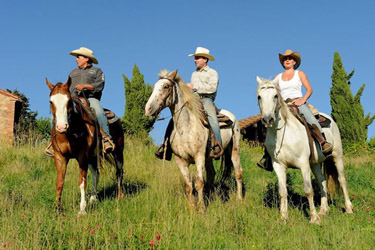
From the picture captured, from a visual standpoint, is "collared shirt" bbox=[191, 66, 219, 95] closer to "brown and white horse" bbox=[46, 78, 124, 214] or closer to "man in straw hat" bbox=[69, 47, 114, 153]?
"man in straw hat" bbox=[69, 47, 114, 153]

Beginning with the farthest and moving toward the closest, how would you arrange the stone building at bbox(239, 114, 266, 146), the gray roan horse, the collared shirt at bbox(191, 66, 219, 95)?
the stone building at bbox(239, 114, 266, 146)
the collared shirt at bbox(191, 66, 219, 95)
the gray roan horse

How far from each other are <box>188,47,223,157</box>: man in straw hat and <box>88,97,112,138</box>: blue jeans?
2.07 meters

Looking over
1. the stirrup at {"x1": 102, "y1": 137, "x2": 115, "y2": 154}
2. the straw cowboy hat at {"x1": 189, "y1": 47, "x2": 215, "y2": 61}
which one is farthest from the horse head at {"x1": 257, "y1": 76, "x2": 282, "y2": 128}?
the stirrup at {"x1": 102, "y1": 137, "x2": 115, "y2": 154}

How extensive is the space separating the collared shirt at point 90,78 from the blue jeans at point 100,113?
259 mm

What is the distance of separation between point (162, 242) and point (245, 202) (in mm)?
3667

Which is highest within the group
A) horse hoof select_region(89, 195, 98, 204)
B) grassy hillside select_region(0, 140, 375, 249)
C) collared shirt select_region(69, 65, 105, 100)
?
collared shirt select_region(69, 65, 105, 100)

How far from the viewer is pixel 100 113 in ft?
25.6

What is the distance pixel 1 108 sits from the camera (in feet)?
88.7

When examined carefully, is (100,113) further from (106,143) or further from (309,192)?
(309,192)

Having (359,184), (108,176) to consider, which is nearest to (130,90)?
(108,176)

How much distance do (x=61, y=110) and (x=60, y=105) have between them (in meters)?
0.09

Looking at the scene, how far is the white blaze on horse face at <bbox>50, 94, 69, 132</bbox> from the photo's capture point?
5891 mm

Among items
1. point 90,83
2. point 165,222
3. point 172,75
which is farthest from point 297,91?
point 90,83

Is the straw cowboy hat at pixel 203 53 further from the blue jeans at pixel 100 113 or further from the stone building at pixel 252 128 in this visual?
the stone building at pixel 252 128
